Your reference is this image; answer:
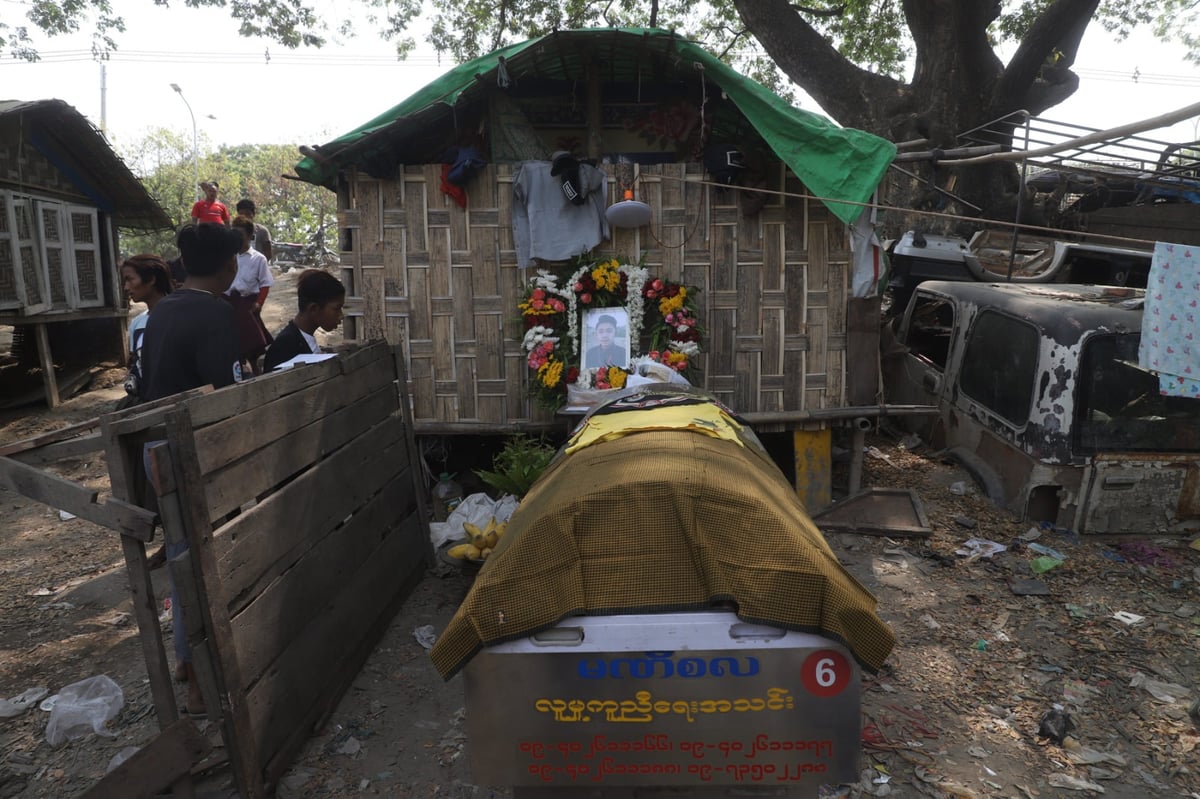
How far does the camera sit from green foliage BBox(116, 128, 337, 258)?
23109 mm

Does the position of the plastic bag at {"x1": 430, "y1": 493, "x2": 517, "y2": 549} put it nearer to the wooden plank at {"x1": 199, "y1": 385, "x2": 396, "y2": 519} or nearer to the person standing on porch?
the wooden plank at {"x1": 199, "y1": 385, "x2": 396, "y2": 519}

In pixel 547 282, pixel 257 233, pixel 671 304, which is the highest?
pixel 257 233

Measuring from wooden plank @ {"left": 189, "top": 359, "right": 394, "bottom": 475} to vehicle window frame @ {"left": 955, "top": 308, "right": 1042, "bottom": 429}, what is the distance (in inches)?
183

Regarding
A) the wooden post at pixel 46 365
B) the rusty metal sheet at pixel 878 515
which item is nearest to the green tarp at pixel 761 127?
the rusty metal sheet at pixel 878 515

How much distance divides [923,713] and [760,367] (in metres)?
3.12

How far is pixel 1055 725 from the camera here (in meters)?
3.43

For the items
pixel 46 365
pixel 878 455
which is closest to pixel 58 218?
pixel 46 365

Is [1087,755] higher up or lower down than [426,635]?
lower down

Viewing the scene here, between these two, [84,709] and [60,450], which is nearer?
[60,450]

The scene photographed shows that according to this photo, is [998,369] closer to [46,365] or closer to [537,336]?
[537,336]

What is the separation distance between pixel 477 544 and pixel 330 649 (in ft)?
4.60

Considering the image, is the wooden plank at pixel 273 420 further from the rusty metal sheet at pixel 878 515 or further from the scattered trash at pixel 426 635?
the rusty metal sheet at pixel 878 515

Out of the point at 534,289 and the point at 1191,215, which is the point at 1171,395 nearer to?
the point at 534,289

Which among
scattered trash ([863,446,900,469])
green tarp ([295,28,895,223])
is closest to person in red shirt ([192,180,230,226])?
A: green tarp ([295,28,895,223])
